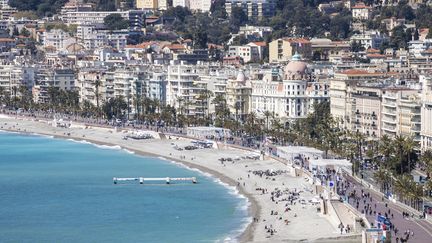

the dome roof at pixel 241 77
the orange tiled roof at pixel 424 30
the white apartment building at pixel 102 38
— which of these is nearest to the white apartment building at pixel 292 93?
the dome roof at pixel 241 77

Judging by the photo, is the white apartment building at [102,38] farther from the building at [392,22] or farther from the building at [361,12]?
the building at [392,22]

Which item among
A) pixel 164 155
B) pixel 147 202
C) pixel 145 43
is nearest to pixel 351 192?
pixel 147 202

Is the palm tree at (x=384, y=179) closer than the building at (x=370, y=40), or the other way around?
the palm tree at (x=384, y=179)

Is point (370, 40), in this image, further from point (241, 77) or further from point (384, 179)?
point (384, 179)

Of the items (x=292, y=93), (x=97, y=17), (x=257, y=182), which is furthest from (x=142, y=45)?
(x=257, y=182)

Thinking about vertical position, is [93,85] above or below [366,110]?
below

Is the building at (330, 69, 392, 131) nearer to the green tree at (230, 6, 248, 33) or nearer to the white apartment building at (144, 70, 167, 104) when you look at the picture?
the white apartment building at (144, 70, 167, 104)

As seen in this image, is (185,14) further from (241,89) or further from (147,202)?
(147,202)
